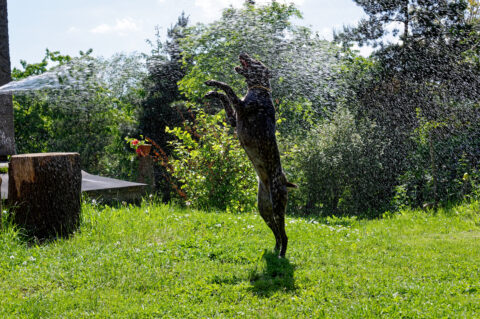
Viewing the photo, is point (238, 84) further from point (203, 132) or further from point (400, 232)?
point (400, 232)

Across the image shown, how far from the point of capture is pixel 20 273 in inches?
178

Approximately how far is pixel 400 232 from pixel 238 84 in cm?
661

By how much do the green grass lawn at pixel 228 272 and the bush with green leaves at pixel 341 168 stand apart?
11.2 feet

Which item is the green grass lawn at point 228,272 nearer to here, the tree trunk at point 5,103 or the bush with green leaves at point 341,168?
the bush with green leaves at point 341,168

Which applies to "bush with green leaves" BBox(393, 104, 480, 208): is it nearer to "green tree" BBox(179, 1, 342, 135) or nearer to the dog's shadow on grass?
"green tree" BBox(179, 1, 342, 135)

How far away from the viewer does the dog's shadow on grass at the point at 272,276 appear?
13.6 ft

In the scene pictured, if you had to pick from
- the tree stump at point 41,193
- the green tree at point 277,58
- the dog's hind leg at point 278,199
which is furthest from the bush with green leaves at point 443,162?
the tree stump at point 41,193

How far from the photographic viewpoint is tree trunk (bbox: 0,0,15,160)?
9.88 m

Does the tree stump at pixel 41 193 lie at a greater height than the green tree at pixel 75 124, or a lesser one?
lesser

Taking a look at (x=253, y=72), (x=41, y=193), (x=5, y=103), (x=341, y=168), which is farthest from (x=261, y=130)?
(x=5, y=103)

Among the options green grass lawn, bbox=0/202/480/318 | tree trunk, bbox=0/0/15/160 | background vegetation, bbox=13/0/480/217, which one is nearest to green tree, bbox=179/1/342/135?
background vegetation, bbox=13/0/480/217

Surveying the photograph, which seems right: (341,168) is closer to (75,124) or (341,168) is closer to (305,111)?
(305,111)

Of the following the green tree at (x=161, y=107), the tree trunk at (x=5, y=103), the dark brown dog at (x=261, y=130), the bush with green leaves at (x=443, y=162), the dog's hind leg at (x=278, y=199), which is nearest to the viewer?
the dark brown dog at (x=261, y=130)

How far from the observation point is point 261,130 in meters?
4.42
